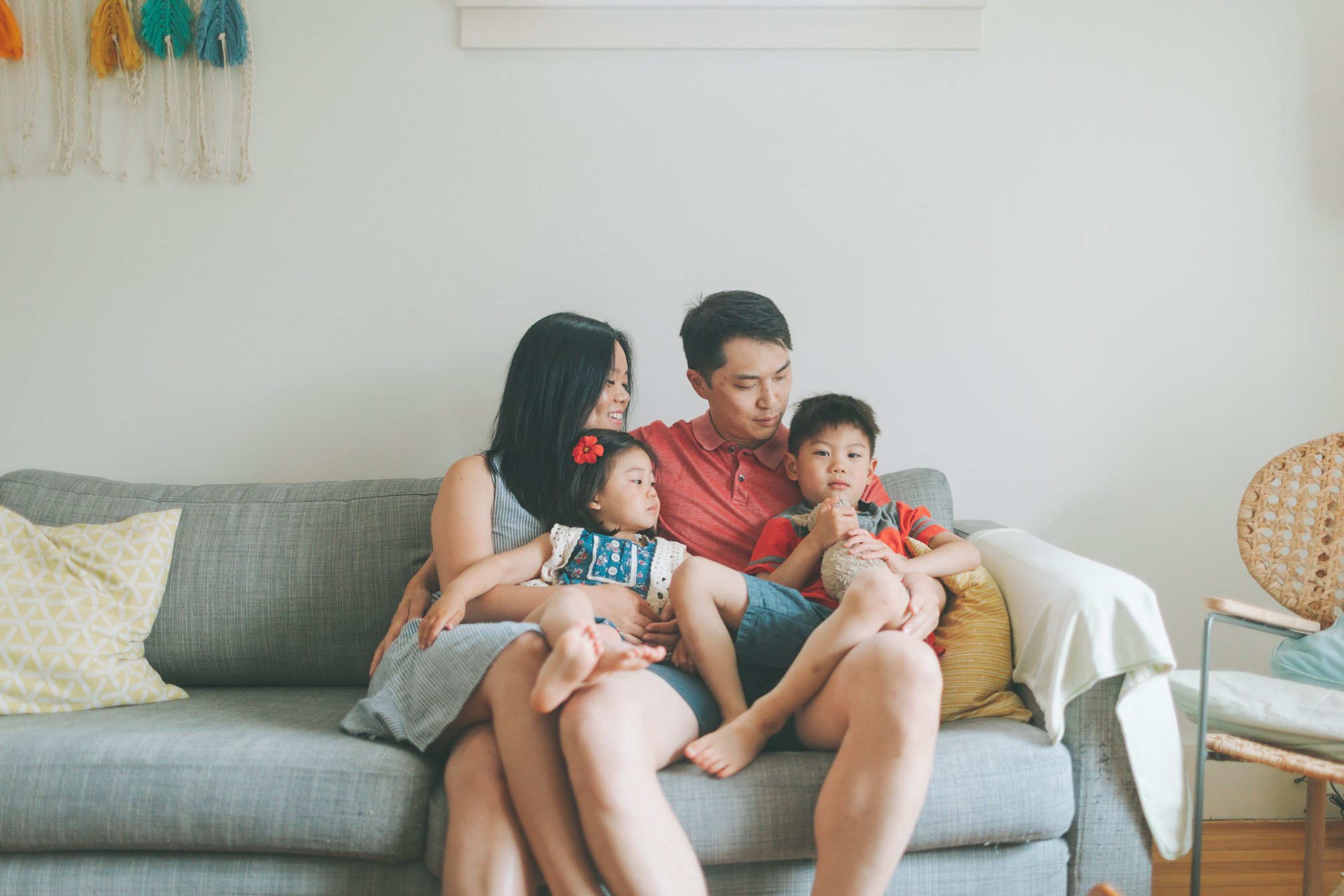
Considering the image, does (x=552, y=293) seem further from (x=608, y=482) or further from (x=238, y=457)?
(x=238, y=457)

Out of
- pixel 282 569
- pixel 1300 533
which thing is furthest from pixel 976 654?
pixel 282 569

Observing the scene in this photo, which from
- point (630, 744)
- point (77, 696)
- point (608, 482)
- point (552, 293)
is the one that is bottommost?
point (77, 696)

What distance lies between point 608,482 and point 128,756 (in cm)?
83

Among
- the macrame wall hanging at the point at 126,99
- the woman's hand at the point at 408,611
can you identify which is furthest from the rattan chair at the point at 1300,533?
the macrame wall hanging at the point at 126,99

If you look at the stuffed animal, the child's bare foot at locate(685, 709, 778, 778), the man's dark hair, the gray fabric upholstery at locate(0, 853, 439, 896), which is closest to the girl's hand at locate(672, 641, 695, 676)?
the child's bare foot at locate(685, 709, 778, 778)

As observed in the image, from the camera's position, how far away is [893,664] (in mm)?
1189

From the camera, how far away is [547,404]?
65.2 inches

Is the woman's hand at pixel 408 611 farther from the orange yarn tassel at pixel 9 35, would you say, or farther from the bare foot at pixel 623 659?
the orange yarn tassel at pixel 9 35

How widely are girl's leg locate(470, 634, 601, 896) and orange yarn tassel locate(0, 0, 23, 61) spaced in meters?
1.90

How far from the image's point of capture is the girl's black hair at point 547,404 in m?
1.63

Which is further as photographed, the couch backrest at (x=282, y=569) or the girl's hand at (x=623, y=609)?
the couch backrest at (x=282, y=569)

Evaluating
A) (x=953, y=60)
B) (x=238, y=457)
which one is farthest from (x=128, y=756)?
(x=953, y=60)

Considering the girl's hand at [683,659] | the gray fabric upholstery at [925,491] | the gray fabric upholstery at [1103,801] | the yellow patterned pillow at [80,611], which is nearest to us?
the gray fabric upholstery at [1103,801]

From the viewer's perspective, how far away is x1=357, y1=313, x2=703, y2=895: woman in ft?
3.79
